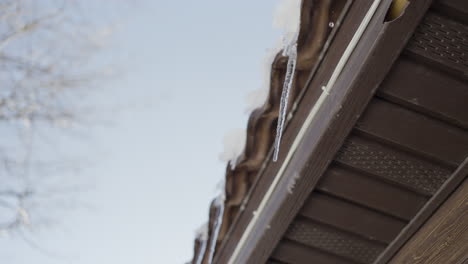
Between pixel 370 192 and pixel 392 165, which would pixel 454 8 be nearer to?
pixel 392 165

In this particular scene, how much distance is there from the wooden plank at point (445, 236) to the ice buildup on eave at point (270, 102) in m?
0.65

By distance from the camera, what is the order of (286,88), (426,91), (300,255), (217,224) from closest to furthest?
(426,91) < (286,88) < (300,255) < (217,224)

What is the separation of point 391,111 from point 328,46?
29 cm

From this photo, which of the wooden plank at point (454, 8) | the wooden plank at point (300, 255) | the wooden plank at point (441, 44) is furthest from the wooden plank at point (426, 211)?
the wooden plank at point (454, 8)

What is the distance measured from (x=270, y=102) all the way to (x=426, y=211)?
2.32 ft

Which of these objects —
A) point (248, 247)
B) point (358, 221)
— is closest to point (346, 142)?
point (358, 221)

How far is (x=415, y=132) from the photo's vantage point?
4.74 feet

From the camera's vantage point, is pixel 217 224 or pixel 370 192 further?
pixel 217 224

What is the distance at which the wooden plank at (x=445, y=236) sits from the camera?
5.04 feet

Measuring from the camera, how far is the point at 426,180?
5.14ft

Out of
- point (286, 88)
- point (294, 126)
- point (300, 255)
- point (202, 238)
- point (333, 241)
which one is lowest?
point (202, 238)

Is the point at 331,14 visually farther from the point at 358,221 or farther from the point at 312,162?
the point at 358,221

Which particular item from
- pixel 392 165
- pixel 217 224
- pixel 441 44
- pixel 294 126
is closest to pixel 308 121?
pixel 294 126

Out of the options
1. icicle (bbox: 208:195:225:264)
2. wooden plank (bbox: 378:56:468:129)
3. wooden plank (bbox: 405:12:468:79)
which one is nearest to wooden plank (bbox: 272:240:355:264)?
icicle (bbox: 208:195:225:264)
